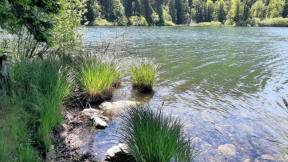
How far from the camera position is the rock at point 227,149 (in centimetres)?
541

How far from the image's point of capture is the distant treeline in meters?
113

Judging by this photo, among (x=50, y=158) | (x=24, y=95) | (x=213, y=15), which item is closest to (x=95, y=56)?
(x=24, y=95)

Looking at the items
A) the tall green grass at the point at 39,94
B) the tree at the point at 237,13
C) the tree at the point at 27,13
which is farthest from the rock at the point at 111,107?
the tree at the point at 237,13

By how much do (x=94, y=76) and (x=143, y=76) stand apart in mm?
2802

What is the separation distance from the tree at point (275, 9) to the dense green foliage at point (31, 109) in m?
132

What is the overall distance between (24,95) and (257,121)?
6.61 metres

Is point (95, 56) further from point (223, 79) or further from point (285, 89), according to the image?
point (285, 89)

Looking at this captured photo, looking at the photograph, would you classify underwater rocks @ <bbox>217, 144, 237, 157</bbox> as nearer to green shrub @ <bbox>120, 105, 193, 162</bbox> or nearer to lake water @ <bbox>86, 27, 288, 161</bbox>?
lake water @ <bbox>86, 27, 288, 161</bbox>

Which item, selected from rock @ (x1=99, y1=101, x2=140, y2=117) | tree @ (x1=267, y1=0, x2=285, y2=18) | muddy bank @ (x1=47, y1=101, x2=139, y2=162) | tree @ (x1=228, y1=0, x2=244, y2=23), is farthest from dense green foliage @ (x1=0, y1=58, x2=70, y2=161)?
tree @ (x1=228, y1=0, x2=244, y2=23)

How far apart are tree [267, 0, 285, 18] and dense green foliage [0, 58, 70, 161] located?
132 meters

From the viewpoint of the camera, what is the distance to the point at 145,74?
393 inches

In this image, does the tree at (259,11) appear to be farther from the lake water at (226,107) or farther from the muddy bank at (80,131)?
the muddy bank at (80,131)

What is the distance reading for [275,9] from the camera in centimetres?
11750

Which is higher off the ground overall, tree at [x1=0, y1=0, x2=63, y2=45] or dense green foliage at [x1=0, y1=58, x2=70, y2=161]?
tree at [x1=0, y1=0, x2=63, y2=45]
